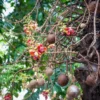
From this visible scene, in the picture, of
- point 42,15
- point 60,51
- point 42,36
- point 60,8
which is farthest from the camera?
point 42,15

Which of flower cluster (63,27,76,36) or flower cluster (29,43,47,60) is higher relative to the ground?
flower cluster (63,27,76,36)

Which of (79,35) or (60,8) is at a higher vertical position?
(60,8)

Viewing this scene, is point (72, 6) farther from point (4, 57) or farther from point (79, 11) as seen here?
point (4, 57)

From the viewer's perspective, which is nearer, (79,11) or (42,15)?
(79,11)

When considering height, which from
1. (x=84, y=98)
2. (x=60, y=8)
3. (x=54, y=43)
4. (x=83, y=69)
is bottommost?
(x=84, y=98)

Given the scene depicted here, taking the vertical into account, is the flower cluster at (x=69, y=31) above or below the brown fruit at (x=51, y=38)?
above

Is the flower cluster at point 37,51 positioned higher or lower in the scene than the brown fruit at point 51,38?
lower

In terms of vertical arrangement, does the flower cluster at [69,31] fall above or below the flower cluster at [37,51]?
above

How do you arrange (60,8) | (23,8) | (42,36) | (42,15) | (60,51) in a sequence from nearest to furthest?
(60,51) < (42,36) < (60,8) < (42,15) < (23,8)

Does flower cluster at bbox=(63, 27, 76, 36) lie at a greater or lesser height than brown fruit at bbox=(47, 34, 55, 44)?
greater

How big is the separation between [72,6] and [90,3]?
0.12m

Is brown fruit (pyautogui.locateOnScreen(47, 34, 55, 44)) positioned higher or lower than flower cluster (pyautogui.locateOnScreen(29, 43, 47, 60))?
higher

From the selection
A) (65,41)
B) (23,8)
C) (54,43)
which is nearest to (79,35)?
(65,41)

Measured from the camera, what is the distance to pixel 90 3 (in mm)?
1185
